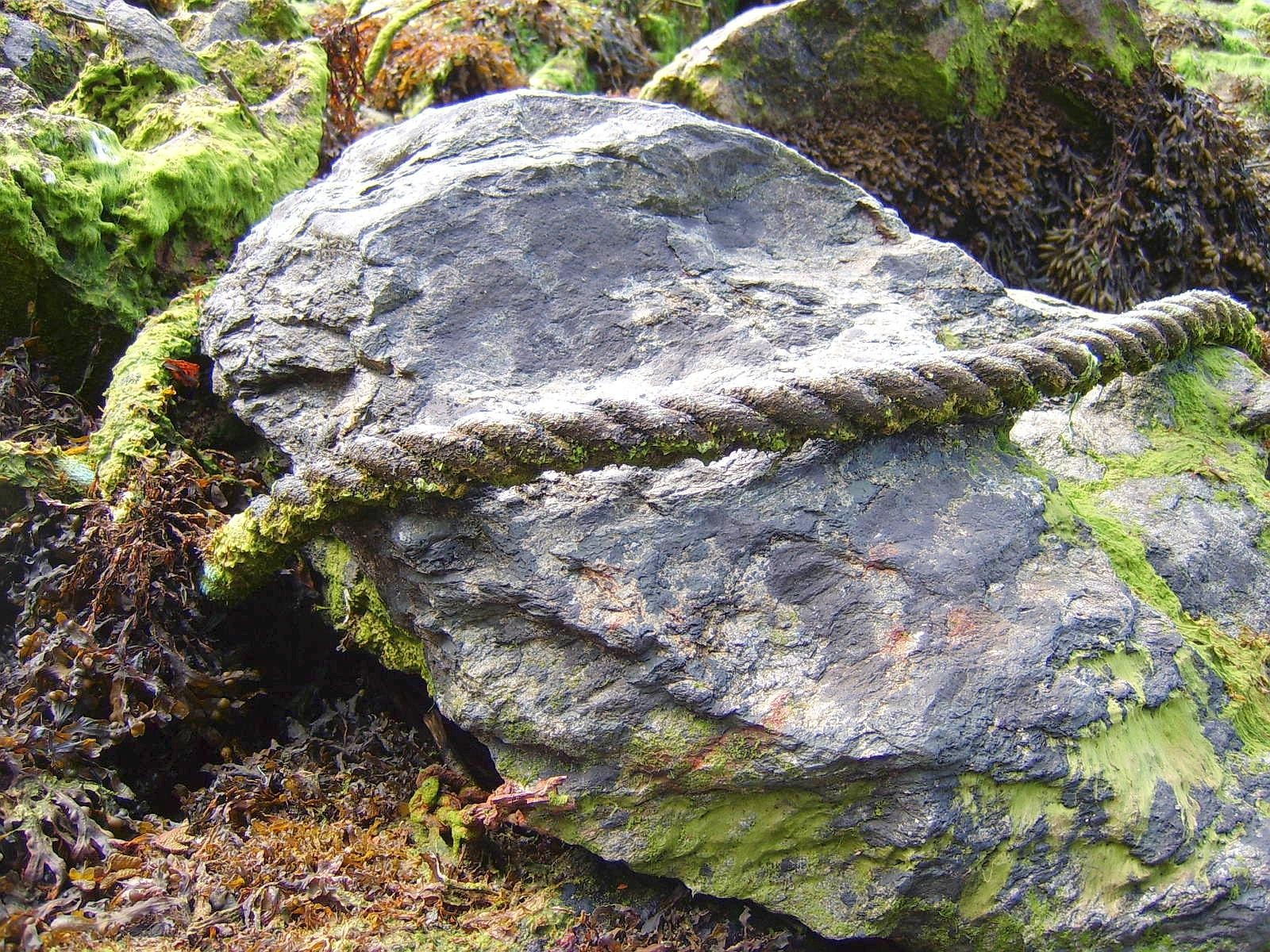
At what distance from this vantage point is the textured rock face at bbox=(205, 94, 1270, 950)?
1.60 m

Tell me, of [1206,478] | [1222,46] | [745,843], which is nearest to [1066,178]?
[1206,478]

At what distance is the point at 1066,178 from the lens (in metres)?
3.59

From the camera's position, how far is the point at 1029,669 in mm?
1628

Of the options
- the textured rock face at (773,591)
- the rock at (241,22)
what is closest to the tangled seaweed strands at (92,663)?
the textured rock face at (773,591)

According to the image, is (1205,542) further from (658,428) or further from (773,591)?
(658,428)

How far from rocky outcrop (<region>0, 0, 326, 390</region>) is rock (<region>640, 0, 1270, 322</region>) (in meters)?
1.35

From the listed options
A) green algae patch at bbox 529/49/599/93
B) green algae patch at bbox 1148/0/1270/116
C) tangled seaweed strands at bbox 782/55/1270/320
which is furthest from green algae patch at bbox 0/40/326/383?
green algae patch at bbox 1148/0/1270/116

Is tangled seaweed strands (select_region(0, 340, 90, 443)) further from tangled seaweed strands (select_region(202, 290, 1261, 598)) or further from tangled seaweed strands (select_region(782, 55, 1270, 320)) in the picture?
tangled seaweed strands (select_region(782, 55, 1270, 320))

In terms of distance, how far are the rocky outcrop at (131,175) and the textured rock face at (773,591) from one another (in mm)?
513

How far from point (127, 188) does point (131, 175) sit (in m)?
0.05

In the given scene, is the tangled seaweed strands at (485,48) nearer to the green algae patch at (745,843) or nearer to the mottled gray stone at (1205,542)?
the mottled gray stone at (1205,542)

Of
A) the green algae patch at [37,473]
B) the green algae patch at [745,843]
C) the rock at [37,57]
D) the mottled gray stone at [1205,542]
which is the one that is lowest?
the green algae patch at [745,843]

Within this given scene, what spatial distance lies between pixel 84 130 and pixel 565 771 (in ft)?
6.70

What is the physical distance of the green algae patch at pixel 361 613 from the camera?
6.50ft
